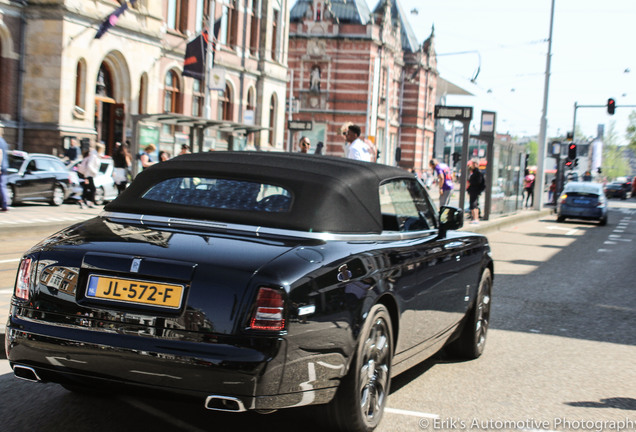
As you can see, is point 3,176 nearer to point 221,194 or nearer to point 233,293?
point 221,194

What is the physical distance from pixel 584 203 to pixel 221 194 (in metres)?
27.8

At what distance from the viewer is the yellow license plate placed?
3.82m

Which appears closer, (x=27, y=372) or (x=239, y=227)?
(x=27, y=372)

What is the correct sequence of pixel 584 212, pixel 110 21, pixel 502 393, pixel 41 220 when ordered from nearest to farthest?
pixel 502 393 < pixel 41 220 < pixel 110 21 < pixel 584 212

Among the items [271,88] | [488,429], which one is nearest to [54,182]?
[488,429]

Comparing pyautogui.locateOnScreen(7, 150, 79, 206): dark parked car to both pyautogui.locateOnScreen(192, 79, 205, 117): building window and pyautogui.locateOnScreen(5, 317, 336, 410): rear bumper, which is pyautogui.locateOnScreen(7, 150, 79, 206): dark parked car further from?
pyautogui.locateOnScreen(5, 317, 336, 410): rear bumper

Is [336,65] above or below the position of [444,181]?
above

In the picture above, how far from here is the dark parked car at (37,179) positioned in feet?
69.5

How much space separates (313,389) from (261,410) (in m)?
0.28

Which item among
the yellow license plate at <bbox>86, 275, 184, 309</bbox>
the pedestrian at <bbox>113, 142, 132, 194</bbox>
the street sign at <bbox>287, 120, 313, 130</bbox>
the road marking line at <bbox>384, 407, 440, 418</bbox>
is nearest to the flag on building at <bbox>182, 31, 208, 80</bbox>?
the street sign at <bbox>287, 120, 313, 130</bbox>

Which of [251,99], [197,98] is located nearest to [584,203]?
[197,98]

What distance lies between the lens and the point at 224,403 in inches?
147

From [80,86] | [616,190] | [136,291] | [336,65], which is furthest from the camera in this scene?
[616,190]

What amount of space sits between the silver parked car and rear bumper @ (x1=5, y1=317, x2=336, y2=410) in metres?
21.1
